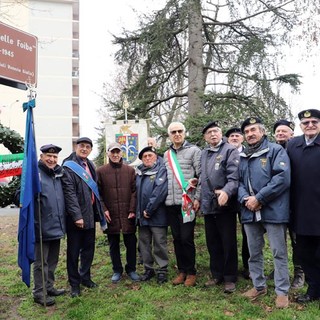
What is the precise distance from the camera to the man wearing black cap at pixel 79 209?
5.28 meters

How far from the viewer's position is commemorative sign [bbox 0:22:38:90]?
5.03m

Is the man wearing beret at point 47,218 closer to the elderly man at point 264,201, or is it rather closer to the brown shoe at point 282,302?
the elderly man at point 264,201

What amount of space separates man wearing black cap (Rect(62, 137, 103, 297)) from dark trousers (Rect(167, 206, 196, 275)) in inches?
40.5

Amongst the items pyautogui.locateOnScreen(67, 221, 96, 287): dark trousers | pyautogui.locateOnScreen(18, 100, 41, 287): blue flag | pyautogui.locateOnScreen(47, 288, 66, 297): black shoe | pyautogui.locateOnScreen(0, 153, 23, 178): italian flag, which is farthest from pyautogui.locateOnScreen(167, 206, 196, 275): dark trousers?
pyautogui.locateOnScreen(0, 153, 23, 178): italian flag

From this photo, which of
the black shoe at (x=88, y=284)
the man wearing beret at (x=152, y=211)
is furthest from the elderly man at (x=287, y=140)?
the black shoe at (x=88, y=284)

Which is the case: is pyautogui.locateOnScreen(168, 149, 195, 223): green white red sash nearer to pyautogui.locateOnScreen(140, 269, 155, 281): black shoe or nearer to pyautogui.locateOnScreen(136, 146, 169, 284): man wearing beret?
pyautogui.locateOnScreen(136, 146, 169, 284): man wearing beret

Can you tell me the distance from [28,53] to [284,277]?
427cm

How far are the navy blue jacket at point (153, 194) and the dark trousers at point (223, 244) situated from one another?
683 mm

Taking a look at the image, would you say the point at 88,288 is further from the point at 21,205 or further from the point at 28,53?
the point at 28,53

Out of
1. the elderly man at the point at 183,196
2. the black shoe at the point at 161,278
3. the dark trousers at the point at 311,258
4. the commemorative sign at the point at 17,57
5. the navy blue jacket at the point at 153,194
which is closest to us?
the dark trousers at the point at 311,258

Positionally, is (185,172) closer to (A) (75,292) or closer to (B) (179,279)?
(B) (179,279)

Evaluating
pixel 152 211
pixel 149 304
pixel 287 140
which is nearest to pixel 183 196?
pixel 152 211

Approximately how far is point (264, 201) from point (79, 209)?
7.74ft

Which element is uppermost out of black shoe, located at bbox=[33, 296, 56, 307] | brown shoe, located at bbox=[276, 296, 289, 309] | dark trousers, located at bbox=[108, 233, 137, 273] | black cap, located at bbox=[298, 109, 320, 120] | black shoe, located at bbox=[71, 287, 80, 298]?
black cap, located at bbox=[298, 109, 320, 120]
